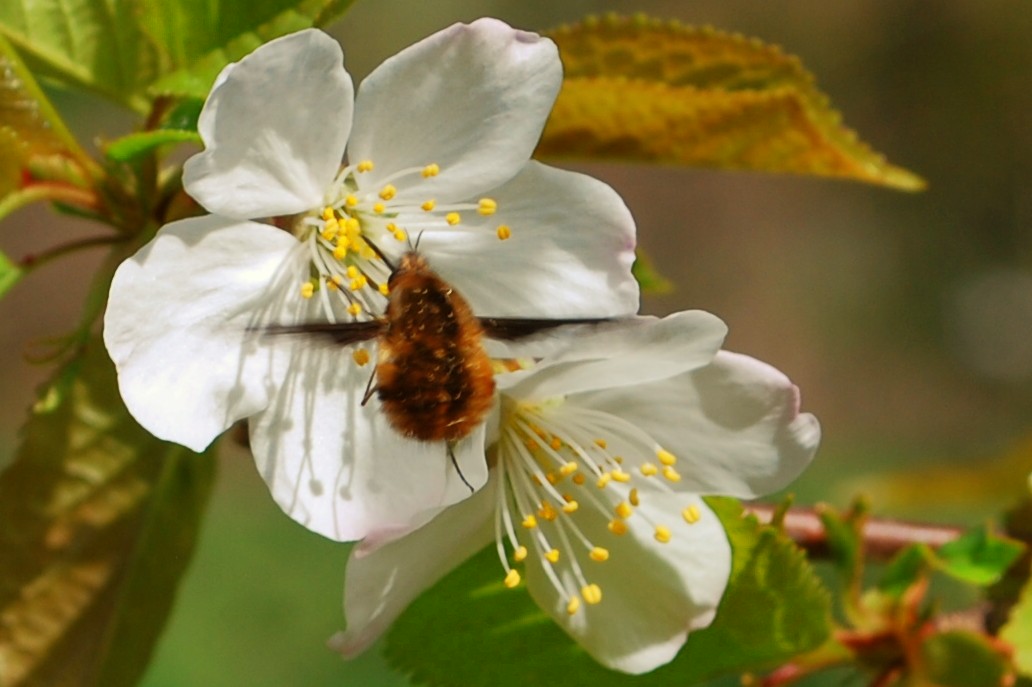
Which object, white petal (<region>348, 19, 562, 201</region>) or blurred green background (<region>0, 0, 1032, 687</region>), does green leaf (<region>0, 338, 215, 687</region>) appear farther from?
blurred green background (<region>0, 0, 1032, 687</region>)

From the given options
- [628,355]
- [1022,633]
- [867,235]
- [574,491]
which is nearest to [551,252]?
[628,355]

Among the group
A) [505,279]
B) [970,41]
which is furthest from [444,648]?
[970,41]

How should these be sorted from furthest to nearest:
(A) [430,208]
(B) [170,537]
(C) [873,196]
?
(C) [873,196] < (B) [170,537] < (A) [430,208]

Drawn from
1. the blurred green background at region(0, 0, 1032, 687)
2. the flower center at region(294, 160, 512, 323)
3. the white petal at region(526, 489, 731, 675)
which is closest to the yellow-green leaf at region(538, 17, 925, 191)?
the flower center at region(294, 160, 512, 323)

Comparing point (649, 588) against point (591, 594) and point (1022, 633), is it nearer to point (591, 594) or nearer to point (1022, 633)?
point (591, 594)

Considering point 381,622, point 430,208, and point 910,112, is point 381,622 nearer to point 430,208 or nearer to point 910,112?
point 430,208

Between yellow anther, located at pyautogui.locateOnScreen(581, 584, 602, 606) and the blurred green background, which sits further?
the blurred green background
